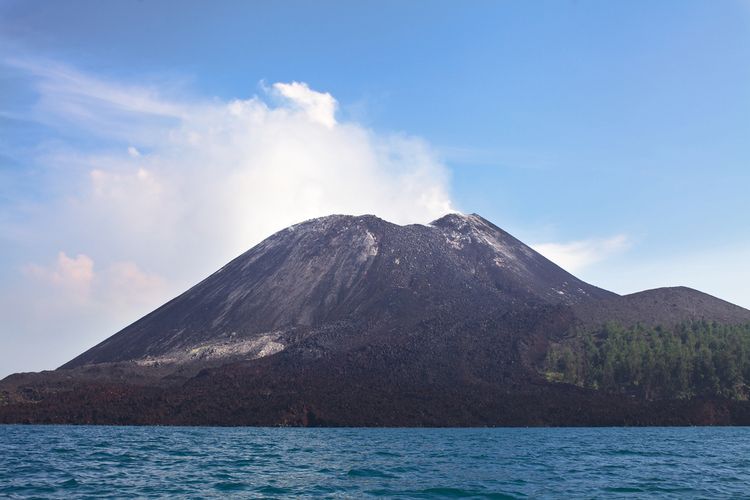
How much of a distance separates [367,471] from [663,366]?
464ft

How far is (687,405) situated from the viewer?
15075 centimetres

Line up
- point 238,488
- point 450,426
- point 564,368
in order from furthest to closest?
1. point 564,368
2. point 450,426
3. point 238,488

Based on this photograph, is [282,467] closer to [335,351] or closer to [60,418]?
[60,418]

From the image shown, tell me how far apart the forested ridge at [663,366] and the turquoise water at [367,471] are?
100932mm

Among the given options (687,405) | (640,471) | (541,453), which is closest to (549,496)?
(640,471)

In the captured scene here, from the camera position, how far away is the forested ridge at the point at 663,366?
166m

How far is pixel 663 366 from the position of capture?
170625 millimetres

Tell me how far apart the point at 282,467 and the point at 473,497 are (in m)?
19.5

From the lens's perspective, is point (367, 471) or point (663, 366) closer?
point (367, 471)

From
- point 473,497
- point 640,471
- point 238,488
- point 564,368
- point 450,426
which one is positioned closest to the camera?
point 473,497

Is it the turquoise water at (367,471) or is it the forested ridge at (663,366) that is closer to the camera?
the turquoise water at (367,471)

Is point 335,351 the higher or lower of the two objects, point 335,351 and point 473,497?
the higher

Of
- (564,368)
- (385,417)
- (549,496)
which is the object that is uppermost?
(564,368)

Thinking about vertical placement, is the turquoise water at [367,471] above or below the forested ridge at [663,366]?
below
